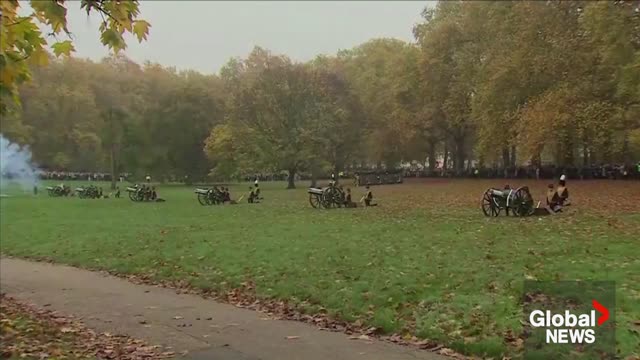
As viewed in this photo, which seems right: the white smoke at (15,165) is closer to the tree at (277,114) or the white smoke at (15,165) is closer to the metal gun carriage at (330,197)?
the tree at (277,114)

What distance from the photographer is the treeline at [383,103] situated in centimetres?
3553

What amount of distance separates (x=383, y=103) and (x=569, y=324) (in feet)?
186

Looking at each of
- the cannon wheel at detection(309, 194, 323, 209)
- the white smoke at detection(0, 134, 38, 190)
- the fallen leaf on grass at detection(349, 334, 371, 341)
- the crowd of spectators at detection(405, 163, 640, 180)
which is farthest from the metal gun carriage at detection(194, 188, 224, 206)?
the white smoke at detection(0, 134, 38, 190)

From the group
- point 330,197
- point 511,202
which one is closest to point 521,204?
point 511,202

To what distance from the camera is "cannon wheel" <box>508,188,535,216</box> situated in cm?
1872

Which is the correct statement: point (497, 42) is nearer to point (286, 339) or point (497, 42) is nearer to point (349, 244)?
point (349, 244)

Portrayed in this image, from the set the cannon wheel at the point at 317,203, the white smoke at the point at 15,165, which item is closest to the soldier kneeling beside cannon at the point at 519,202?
the cannon wheel at the point at 317,203

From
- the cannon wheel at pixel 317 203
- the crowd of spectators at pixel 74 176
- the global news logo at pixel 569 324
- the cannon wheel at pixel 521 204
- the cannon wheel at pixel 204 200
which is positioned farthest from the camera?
the crowd of spectators at pixel 74 176

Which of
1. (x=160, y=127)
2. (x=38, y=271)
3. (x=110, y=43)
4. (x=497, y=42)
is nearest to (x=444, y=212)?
(x=38, y=271)

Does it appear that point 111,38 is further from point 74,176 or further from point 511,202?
point 74,176

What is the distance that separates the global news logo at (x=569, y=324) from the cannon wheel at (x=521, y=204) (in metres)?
11.8

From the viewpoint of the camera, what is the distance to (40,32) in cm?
564

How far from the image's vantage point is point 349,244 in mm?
13922

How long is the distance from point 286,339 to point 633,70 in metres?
27.8
